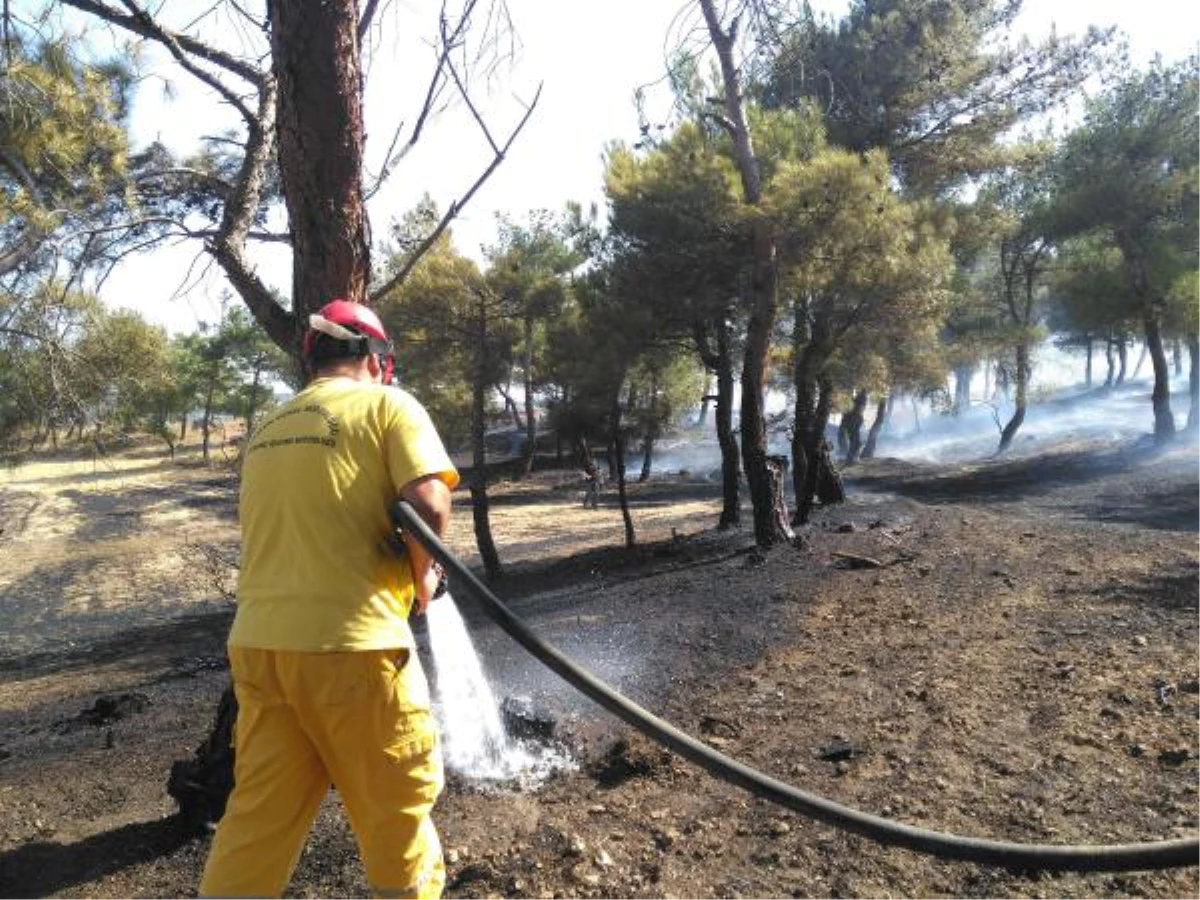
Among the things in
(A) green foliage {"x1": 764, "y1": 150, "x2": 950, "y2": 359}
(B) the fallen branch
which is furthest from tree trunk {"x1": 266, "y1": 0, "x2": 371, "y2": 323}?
(A) green foliage {"x1": 764, "y1": 150, "x2": 950, "y2": 359}

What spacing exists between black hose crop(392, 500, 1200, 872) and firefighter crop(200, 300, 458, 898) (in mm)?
138

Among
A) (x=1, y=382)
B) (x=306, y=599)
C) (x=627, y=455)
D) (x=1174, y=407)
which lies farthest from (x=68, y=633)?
(x=1174, y=407)

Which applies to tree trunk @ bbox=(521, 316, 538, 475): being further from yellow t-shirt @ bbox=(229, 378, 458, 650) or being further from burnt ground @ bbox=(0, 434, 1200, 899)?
yellow t-shirt @ bbox=(229, 378, 458, 650)

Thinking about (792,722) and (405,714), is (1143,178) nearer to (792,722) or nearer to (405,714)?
(792,722)

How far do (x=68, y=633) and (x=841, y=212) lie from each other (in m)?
12.5

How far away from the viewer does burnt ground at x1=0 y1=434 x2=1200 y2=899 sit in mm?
2945

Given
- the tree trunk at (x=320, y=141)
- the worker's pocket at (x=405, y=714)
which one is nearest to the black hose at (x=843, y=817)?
the worker's pocket at (x=405, y=714)

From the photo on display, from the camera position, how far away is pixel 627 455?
36688 mm

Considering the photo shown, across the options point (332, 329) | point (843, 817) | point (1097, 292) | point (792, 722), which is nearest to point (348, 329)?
point (332, 329)

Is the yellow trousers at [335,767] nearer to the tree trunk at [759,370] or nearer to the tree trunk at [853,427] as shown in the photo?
the tree trunk at [759,370]

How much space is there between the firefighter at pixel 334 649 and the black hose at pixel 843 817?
0.14 meters

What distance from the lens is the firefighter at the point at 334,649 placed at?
2.04 meters

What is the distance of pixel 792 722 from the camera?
4324mm

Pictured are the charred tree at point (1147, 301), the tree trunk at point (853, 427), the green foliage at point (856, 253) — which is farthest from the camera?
the tree trunk at point (853, 427)
